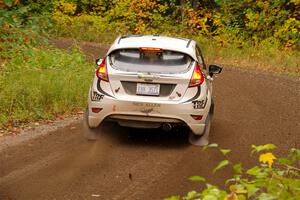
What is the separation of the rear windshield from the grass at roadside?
4.76 feet

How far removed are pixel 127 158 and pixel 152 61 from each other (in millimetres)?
1558

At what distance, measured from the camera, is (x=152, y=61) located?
31.6 feet

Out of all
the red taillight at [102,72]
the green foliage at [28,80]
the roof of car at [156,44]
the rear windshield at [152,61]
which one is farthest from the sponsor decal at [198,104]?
the green foliage at [28,80]

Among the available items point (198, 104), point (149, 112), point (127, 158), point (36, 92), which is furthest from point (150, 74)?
point (36, 92)

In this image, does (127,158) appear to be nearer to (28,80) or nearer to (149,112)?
(149,112)

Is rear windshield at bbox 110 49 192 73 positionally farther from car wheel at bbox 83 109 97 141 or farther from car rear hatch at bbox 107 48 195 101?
car wheel at bbox 83 109 97 141

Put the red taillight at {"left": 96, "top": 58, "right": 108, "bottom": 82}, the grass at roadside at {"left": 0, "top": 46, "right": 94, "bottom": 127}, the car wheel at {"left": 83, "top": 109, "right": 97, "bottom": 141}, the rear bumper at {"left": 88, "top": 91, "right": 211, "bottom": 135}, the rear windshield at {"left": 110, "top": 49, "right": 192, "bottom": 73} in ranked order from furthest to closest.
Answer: the grass at roadside at {"left": 0, "top": 46, "right": 94, "bottom": 127} < the car wheel at {"left": 83, "top": 109, "right": 97, "bottom": 141} < the red taillight at {"left": 96, "top": 58, "right": 108, "bottom": 82} < the rear windshield at {"left": 110, "top": 49, "right": 192, "bottom": 73} < the rear bumper at {"left": 88, "top": 91, "right": 211, "bottom": 135}

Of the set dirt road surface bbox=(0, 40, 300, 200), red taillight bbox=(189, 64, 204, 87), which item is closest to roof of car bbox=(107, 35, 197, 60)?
red taillight bbox=(189, 64, 204, 87)

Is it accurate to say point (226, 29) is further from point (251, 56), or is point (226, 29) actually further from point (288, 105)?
point (288, 105)

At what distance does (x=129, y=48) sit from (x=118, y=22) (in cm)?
2628

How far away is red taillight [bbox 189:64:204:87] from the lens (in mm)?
9562

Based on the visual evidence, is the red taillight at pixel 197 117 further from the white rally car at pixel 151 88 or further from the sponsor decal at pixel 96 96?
the sponsor decal at pixel 96 96

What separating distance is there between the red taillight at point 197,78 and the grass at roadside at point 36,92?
8.29 feet

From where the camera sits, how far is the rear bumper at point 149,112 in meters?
9.40
